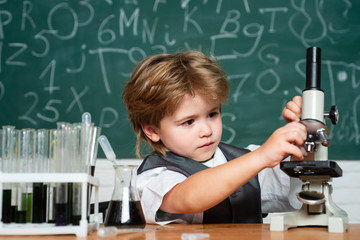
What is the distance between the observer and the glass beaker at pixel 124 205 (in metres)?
1.01

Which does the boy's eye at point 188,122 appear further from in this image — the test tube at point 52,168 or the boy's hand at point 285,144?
the test tube at point 52,168

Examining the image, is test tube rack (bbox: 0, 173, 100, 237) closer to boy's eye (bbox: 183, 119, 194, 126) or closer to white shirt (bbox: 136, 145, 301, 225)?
white shirt (bbox: 136, 145, 301, 225)

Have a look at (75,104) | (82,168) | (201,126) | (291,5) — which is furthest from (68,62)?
(82,168)

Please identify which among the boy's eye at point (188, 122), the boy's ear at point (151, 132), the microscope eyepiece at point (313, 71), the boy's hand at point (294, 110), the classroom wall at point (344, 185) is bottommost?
the classroom wall at point (344, 185)

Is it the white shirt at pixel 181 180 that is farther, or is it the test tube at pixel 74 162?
the white shirt at pixel 181 180

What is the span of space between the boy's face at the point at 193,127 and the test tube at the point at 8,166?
1.95 ft

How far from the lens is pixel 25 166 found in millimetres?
963

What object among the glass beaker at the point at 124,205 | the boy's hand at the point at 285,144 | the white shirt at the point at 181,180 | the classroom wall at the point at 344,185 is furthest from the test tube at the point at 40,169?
the classroom wall at the point at 344,185

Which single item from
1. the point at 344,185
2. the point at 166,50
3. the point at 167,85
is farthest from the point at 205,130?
the point at 344,185

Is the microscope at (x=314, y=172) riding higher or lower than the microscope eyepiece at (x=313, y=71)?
lower

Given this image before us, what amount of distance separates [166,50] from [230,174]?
1.85 meters

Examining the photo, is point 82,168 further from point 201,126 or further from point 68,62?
point 68,62

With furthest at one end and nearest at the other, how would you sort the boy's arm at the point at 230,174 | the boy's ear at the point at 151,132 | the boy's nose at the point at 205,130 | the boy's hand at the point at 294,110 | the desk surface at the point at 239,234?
the boy's ear at the point at 151,132, the boy's nose at the point at 205,130, the boy's hand at the point at 294,110, the boy's arm at the point at 230,174, the desk surface at the point at 239,234

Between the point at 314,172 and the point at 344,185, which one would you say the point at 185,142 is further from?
the point at 344,185
